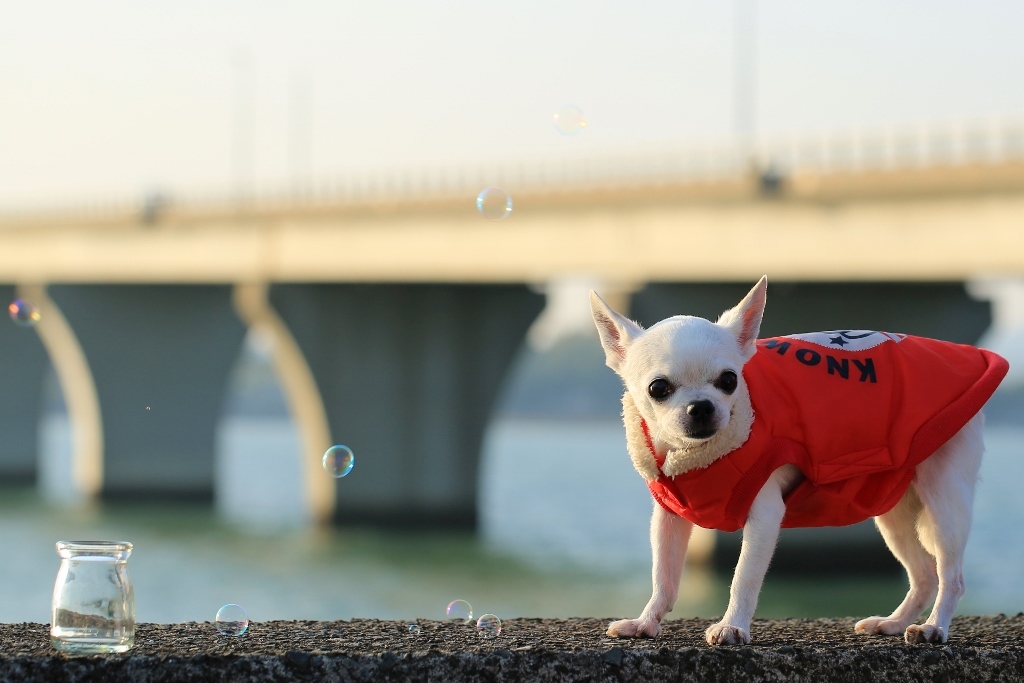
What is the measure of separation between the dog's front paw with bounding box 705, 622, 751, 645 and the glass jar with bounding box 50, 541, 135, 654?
2.17 metres

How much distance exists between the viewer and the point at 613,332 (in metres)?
6.09

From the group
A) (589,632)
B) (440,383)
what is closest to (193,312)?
(440,383)

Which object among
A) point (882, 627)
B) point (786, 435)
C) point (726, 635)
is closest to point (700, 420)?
point (786, 435)

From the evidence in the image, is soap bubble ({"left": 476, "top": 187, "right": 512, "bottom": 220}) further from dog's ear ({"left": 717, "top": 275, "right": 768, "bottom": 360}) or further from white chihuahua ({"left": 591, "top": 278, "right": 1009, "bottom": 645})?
dog's ear ({"left": 717, "top": 275, "right": 768, "bottom": 360})

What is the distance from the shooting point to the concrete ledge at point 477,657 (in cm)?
485

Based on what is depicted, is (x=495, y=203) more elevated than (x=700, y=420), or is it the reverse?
(x=495, y=203)

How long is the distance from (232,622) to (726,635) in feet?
6.55

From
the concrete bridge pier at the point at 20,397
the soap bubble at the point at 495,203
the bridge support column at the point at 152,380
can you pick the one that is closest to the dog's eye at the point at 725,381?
the soap bubble at the point at 495,203

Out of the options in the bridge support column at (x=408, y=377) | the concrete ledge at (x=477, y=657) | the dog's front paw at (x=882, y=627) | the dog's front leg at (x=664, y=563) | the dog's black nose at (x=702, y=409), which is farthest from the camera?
the bridge support column at (x=408, y=377)

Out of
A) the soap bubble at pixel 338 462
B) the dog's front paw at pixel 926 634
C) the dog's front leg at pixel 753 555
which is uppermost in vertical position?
the dog's front leg at pixel 753 555

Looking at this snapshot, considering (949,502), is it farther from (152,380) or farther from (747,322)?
(152,380)

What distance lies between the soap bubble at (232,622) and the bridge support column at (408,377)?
1514 inches

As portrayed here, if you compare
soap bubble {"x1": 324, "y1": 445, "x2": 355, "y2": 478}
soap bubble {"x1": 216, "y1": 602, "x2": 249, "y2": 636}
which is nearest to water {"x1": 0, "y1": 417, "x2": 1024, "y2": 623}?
soap bubble {"x1": 324, "y1": 445, "x2": 355, "y2": 478}

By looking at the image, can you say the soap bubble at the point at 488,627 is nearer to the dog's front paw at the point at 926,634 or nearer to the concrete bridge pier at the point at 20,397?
the dog's front paw at the point at 926,634
